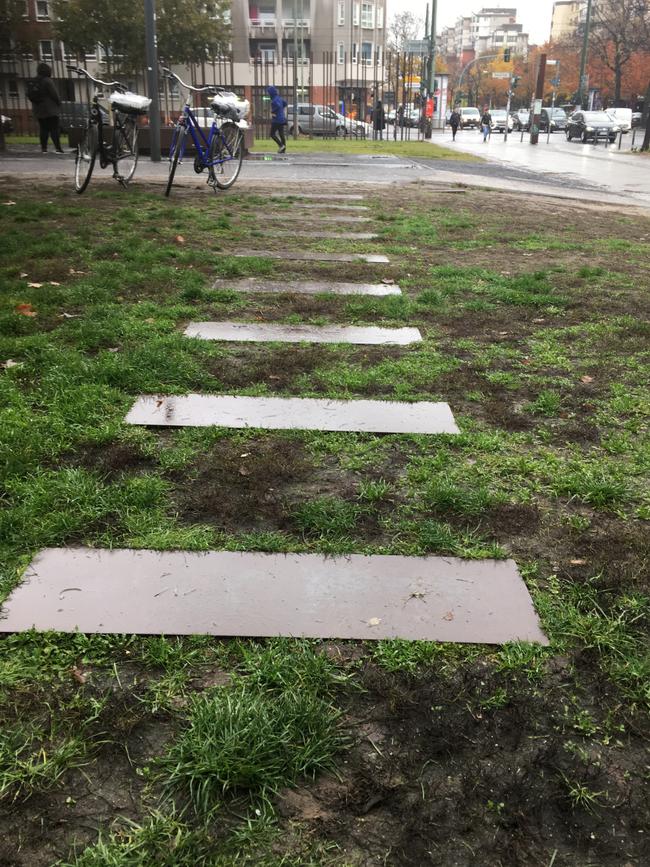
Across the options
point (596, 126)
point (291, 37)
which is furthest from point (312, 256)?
point (291, 37)

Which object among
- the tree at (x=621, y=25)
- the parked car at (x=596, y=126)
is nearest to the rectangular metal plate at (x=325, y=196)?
the parked car at (x=596, y=126)

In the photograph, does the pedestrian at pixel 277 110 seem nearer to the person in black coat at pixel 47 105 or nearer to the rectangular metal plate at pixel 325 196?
the person in black coat at pixel 47 105

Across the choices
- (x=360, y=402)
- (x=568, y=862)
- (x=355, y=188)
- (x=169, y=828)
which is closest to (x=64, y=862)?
(x=169, y=828)

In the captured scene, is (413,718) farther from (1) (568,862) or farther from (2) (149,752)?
(2) (149,752)

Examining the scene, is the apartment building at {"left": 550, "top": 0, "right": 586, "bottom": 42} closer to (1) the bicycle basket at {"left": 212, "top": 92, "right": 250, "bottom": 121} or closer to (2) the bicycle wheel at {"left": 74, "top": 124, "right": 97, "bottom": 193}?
(1) the bicycle basket at {"left": 212, "top": 92, "right": 250, "bottom": 121}

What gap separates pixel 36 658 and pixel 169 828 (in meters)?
0.68

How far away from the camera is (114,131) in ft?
37.3

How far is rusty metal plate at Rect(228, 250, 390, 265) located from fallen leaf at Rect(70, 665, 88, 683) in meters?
6.20

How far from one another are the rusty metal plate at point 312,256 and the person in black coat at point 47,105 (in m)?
14.4

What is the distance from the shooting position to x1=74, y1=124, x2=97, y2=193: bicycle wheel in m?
11.1

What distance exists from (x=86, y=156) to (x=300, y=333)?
788 cm

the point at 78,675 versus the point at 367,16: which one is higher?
the point at 367,16

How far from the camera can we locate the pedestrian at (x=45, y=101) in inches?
768

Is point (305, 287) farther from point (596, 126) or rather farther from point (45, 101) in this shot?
point (596, 126)
